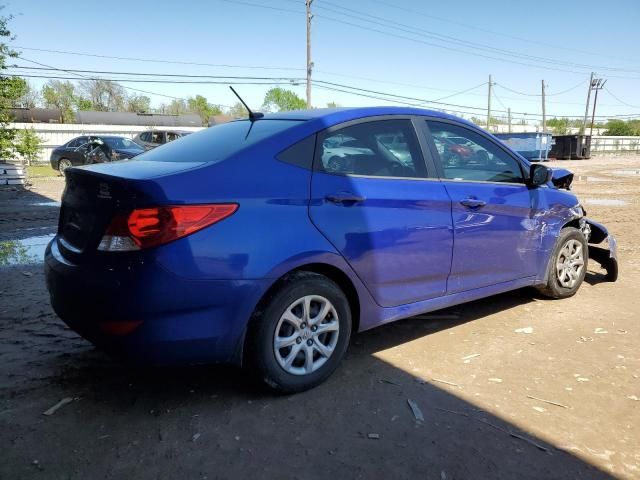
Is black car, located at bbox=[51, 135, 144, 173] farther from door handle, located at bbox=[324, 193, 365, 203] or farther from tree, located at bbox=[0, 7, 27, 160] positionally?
door handle, located at bbox=[324, 193, 365, 203]

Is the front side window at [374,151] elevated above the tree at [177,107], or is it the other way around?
the tree at [177,107]

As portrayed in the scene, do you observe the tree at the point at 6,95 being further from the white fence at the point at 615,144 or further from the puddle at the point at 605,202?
the white fence at the point at 615,144

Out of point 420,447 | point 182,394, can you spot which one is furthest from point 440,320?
point 182,394

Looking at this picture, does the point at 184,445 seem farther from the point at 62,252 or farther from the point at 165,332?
the point at 62,252

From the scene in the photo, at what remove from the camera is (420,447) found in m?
2.54

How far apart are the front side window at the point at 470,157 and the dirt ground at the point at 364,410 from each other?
1246mm

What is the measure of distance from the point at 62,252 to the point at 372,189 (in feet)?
6.22

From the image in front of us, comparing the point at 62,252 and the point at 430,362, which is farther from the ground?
the point at 62,252

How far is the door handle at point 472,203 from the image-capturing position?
3.67m

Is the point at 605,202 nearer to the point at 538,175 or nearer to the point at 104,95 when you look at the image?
the point at 538,175

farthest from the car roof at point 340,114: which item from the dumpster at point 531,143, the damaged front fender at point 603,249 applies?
the dumpster at point 531,143

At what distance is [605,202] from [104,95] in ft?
276

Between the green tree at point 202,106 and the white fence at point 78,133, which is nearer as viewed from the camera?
the white fence at point 78,133

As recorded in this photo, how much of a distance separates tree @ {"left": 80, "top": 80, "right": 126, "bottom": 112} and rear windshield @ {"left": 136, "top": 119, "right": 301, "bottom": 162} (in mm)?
85931
